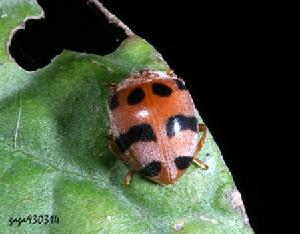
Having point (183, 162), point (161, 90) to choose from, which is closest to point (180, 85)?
point (161, 90)

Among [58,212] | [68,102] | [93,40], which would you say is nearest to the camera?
[58,212]

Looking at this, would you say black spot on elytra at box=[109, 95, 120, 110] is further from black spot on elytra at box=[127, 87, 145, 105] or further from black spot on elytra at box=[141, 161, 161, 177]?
black spot on elytra at box=[141, 161, 161, 177]

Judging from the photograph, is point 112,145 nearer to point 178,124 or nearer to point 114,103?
point 114,103

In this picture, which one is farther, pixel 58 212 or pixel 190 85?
pixel 190 85

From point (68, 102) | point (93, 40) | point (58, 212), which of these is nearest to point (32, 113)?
point (68, 102)

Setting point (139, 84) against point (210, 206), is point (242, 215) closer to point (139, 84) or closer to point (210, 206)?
point (210, 206)

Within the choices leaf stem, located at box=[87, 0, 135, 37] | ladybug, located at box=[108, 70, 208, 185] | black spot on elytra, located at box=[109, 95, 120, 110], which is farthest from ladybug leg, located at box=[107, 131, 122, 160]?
leaf stem, located at box=[87, 0, 135, 37]
